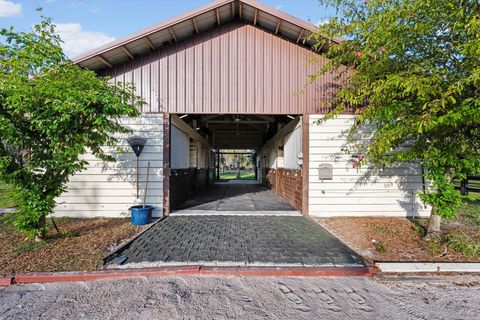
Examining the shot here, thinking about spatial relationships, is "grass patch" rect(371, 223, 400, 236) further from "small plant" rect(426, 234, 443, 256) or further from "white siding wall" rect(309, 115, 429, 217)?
"white siding wall" rect(309, 115, 429, 217)

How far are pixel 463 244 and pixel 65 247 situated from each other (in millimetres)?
6500

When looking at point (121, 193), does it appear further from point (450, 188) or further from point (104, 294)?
point (450, 188)

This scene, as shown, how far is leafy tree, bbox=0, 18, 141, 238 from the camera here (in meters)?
3.60

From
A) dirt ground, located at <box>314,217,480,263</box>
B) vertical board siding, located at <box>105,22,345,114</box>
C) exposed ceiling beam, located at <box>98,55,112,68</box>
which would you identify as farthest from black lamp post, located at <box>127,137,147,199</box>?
dirt ground, located at <box>314,217,480,263</box>

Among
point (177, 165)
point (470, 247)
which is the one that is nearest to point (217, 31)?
point (177, 165)

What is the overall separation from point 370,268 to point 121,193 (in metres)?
5.46

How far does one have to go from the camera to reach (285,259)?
3.43 metres

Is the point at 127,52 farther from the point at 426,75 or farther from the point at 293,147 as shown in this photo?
the point at 426,75

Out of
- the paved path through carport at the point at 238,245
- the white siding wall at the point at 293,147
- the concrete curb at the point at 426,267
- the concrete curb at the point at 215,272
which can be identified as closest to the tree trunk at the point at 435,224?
the concrete curb at the point at 426,267

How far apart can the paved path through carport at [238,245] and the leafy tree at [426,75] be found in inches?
75.7

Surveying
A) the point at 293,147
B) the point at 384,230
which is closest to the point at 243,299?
the point at 384,230

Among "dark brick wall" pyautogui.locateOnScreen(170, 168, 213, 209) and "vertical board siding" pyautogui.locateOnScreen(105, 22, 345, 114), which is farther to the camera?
"dark brick wall" pyautogui.locateOnScreen(170, 168, 213, 209)

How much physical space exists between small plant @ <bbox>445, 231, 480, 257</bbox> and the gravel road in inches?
33.6

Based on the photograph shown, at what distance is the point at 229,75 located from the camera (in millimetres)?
5969
